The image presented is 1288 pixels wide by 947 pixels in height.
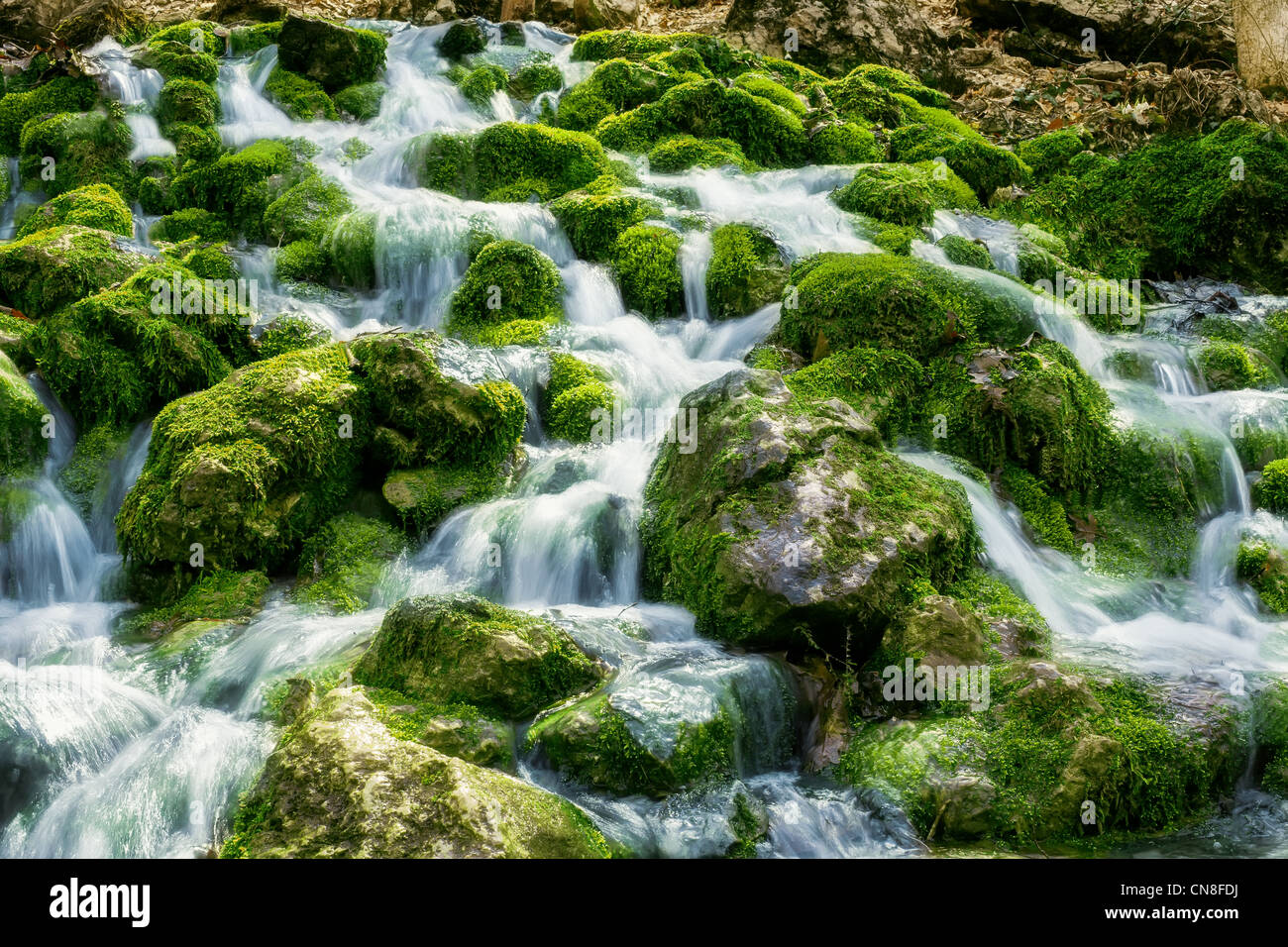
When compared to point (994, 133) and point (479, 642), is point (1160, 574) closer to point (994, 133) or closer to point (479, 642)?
point (479, 642)

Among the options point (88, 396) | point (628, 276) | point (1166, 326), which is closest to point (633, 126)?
point (628, 276)

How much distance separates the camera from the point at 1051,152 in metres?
12.2

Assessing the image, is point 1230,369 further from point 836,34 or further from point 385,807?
point 836,34

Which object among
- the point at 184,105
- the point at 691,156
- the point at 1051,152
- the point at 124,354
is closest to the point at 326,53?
the point at 184,105

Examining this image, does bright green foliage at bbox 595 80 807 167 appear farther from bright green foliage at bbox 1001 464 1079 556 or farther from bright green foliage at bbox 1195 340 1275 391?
bright green foliage at bbox 1001 464 1079 556

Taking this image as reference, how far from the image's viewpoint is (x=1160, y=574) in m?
6.56

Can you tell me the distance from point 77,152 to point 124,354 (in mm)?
5341

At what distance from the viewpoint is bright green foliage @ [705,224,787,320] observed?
8.77m

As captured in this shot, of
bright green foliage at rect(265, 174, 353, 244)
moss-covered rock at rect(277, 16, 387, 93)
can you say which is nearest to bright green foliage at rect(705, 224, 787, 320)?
bright green foliage at rect(265, 174, 353, 244)

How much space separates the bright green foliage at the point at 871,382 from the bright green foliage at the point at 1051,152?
6203mm

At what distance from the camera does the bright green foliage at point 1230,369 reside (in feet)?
26.8

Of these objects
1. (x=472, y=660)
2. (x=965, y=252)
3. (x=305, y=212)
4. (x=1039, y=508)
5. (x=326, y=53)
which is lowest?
(x=472, y=660)

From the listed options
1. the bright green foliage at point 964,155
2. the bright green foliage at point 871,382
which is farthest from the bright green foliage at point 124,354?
the bright green foliage at point 964,155

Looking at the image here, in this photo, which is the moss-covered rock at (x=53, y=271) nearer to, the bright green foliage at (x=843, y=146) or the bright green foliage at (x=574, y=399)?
the bright green foliage at (x=574, y=399)
